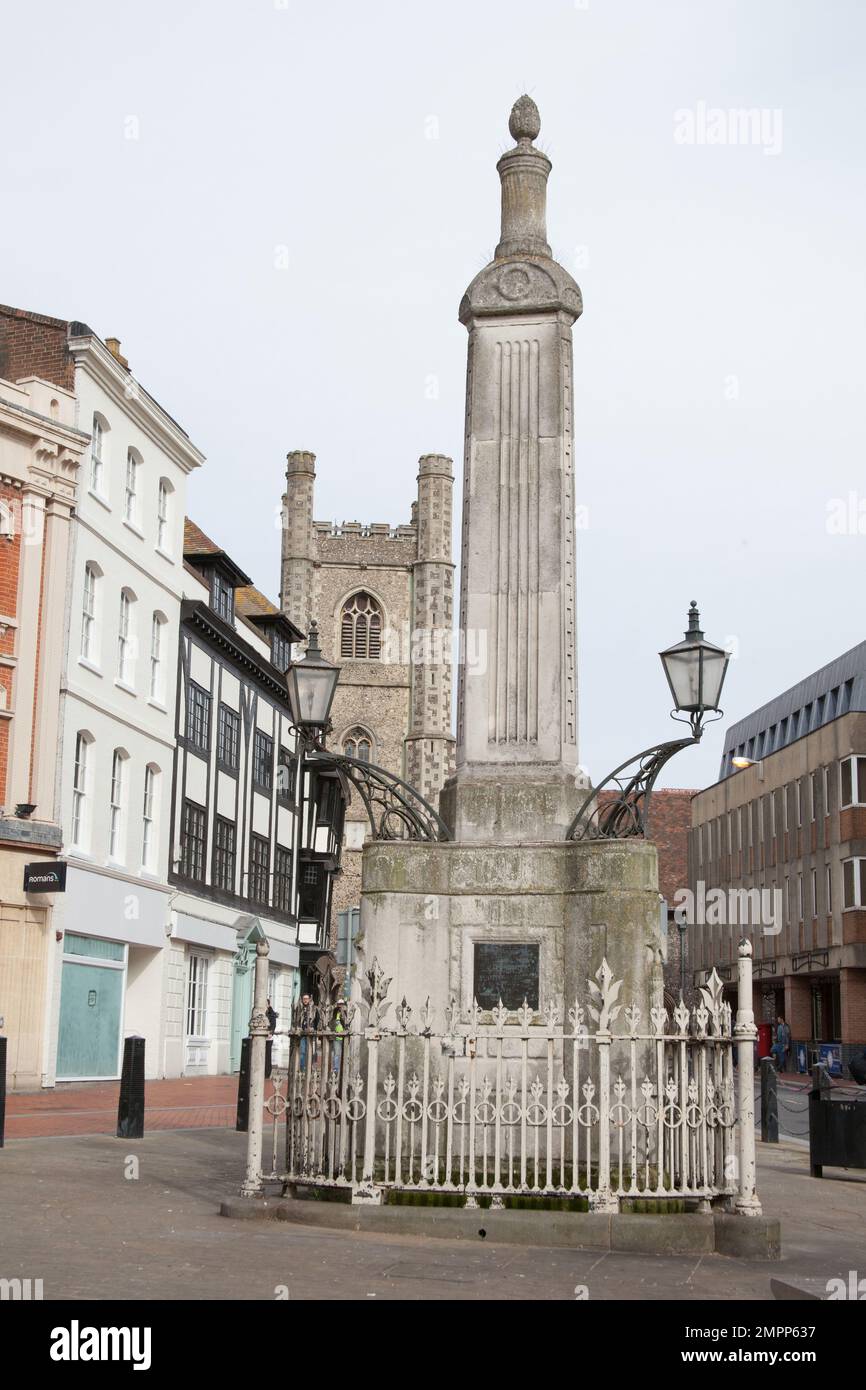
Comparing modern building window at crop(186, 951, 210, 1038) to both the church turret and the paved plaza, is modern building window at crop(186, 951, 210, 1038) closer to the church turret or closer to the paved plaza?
the paved plaza

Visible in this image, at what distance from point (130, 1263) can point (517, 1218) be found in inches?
95.8

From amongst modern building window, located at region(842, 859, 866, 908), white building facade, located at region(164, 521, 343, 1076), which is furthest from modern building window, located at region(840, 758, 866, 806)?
white building facade, located at region(164, 521, 343, 1076)

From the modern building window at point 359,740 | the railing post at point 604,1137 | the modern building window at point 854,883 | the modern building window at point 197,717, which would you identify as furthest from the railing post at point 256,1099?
the modern building window at point 359,740

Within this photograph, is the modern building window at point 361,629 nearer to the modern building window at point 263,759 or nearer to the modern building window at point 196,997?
the modern building window at point 263,759

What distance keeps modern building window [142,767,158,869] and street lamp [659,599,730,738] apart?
22460 mm

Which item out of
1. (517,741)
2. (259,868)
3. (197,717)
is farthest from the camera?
(259,868)

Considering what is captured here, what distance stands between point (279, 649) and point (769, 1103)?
85.0ft

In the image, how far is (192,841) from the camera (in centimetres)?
3525

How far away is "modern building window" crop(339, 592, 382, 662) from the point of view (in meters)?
78.6

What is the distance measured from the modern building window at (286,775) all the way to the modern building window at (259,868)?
2.00 meters

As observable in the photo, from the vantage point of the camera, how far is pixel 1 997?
25109mm

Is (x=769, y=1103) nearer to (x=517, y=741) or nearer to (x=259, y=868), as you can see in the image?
(x=517, y=741)

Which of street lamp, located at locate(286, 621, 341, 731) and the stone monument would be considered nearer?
the stone monument

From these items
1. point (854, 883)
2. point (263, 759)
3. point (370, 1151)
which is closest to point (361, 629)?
point (263, 759)
